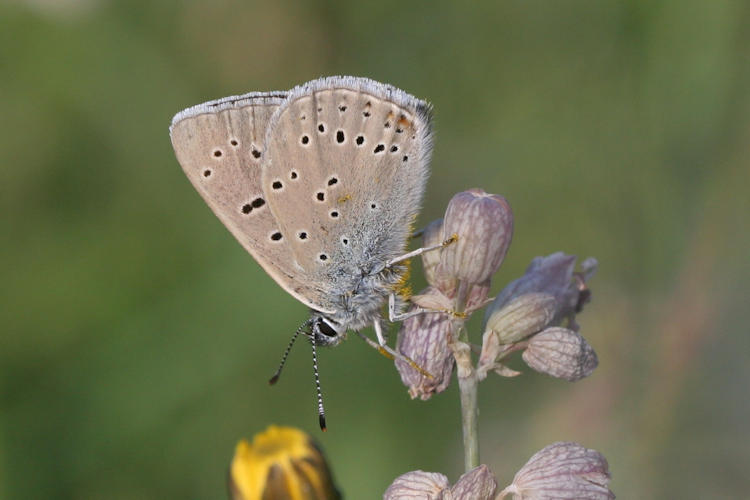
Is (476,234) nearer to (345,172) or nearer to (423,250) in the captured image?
(423,250)

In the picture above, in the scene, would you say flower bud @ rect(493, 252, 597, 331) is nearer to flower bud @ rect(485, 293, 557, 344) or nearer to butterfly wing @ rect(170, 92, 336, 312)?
flower bud @ rect(485, 293, 557, 344)

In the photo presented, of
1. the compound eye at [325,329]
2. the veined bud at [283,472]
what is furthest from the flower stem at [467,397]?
the compound eye at [325,329]

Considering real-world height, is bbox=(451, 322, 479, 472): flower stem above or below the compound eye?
above

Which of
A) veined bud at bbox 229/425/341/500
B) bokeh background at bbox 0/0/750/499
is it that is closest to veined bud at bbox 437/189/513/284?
veined bud at bbox 229/425/341/500

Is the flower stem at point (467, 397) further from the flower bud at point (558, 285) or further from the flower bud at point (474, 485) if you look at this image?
the flower bud at point (558, 285)

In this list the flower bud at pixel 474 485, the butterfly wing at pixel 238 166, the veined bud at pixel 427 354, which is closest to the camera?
the flower bud at pixel 474 485

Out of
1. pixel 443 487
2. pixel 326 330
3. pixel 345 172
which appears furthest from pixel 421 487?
pixel 345 172

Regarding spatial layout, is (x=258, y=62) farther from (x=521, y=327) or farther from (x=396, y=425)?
(x=521, y=327)
